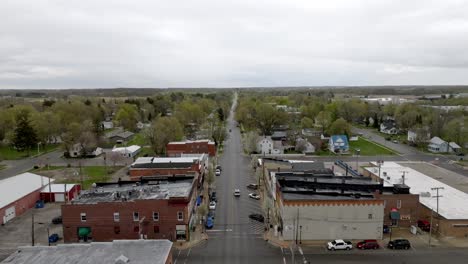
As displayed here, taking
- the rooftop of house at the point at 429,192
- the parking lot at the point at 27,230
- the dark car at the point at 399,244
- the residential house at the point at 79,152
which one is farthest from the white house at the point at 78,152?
the dark car at the point at 399,244

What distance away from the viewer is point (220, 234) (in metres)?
32.8

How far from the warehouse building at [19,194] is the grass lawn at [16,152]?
32.2m

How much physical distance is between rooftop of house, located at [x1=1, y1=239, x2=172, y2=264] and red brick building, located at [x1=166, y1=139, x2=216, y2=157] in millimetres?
40912

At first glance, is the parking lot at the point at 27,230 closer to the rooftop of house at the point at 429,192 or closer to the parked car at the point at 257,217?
the parked car at the point at 257,217

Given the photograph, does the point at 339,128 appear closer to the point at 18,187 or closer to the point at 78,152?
the point at 78,152

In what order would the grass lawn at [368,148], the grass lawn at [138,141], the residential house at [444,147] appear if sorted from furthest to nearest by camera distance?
the grass lawn at [138,141], the residential house at [444,147], the grass lawn at [368,148]

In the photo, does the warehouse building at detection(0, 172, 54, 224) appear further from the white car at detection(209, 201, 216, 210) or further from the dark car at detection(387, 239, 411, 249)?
the dark car at detection(387, 239, 411, 249)

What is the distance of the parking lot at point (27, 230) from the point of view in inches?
1234

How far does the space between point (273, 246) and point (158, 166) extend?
2389 cm

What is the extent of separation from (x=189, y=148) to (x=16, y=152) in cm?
4238

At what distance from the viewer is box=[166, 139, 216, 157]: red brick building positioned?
65.9 meters

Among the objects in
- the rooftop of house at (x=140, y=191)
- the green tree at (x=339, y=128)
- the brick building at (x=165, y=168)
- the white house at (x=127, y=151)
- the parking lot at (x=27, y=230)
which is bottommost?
the parking lot at (x=27, y=230)

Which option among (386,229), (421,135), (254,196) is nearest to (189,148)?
(254,196)

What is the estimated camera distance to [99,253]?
22516 millimetres
